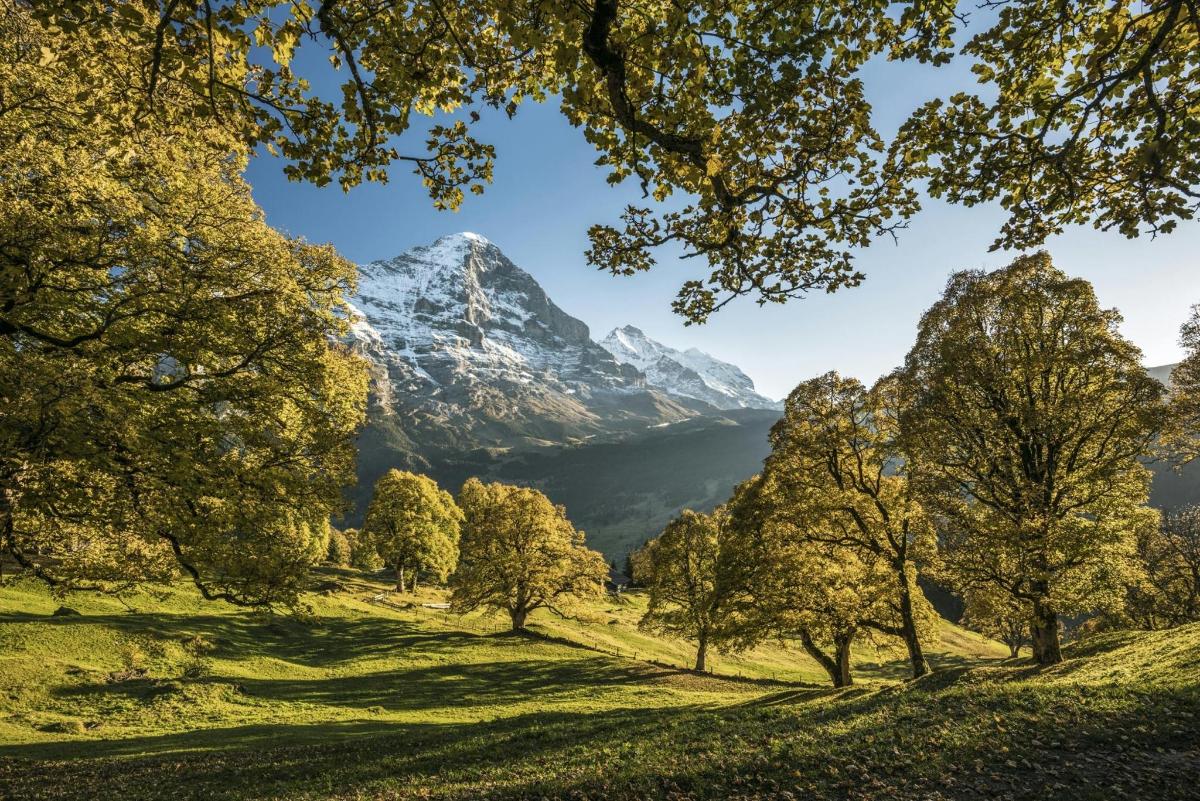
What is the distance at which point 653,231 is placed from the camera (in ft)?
30.4

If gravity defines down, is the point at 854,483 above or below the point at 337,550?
above

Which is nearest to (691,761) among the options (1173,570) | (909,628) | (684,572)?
(909,628)

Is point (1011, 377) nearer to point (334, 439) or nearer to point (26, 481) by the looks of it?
point (334, 439)

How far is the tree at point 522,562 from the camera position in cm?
4538

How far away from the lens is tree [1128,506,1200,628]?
4862cm

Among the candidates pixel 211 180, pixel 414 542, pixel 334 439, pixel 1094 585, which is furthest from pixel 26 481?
pixel 414 542

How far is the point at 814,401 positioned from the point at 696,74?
20.2 metres

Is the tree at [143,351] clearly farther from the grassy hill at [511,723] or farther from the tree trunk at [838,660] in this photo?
the tree trunk at [838,660]

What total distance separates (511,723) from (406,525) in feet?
143

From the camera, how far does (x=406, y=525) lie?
198ft

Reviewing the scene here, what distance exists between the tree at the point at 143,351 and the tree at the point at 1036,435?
21.6m

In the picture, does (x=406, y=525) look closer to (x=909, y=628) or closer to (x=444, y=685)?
(x=444, y=685)

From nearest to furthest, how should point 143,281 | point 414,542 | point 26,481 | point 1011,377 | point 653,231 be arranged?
point 653,231, point 26,481, point 143,281, point 1011,377, point 414,542

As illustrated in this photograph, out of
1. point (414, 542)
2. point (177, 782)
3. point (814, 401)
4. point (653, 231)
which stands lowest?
point (177, 782)
